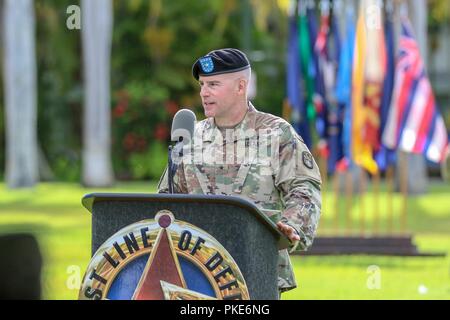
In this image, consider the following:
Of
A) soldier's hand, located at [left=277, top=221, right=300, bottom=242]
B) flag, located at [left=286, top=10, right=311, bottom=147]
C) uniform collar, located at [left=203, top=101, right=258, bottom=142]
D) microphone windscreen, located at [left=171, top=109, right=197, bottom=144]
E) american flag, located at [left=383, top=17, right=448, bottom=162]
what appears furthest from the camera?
flag, located at [left=286, top=10, right=311, bottom=147]

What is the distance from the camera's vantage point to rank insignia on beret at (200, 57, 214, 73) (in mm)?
5297

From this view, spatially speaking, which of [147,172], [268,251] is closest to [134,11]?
[147,172]

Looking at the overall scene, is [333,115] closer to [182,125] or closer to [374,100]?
[374,100]

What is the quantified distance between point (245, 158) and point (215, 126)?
21 centimetres

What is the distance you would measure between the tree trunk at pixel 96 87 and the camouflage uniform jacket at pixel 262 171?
31677mm

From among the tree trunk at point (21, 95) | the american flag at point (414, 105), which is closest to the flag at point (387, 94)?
the american flag at point (414, 105)

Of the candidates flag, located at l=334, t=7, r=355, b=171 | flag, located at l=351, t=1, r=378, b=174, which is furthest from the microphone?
flag, located at l=334, t=7, r=355, b=171

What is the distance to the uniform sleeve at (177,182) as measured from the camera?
5.45 metres

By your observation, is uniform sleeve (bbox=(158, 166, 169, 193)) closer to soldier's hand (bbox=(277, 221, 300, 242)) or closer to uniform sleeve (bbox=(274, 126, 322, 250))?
uniform sleeve (bbox=(274, 126, 322, 250))

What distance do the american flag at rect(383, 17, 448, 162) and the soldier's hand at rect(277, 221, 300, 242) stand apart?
13804mm

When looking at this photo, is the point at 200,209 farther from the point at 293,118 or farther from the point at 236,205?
the point at 293,118

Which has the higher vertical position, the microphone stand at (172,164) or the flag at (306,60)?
the microphone stand at (172,164)

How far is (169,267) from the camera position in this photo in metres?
4.70

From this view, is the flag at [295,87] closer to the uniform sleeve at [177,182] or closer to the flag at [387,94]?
the flag at [387,94]
